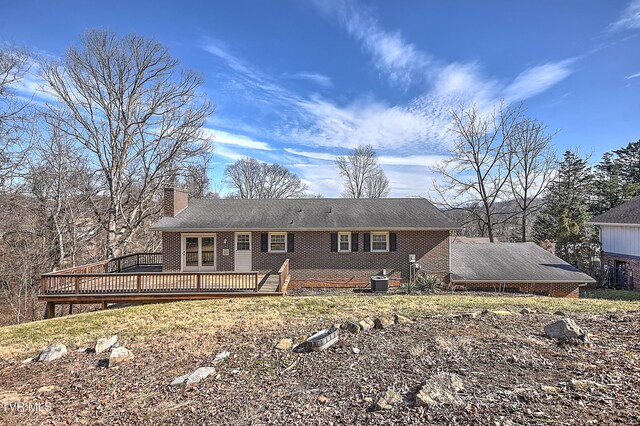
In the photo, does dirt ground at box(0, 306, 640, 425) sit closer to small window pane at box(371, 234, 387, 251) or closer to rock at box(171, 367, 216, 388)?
rock at box(171, 367, 216, 388)

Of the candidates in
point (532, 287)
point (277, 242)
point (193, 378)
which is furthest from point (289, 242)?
point (532, 287)

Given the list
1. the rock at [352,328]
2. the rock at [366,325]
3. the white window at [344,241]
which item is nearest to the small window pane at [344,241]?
the white window at [344,241]

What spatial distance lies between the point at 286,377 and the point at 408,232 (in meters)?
12.0

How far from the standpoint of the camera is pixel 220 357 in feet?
17.6

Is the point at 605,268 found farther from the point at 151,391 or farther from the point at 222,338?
the point at 151,391

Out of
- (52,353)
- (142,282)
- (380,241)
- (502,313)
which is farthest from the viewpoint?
(380,241)

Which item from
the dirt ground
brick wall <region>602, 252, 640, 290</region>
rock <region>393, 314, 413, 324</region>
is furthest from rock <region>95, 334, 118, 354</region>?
brick wall <region>602, 252, 640, 290</region>

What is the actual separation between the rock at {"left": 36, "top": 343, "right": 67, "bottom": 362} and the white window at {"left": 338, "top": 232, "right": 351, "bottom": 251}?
11092mm

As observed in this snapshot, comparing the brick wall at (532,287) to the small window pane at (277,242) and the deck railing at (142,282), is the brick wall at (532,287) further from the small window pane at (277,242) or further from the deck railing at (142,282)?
the deck railing at (142,282)

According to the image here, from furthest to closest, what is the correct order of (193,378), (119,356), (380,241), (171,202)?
(171,202) < (380,241) < (119,356) < (193,378)

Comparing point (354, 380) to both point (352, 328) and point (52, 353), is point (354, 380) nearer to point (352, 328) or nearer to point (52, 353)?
point (352, 328)

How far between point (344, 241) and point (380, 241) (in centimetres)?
180

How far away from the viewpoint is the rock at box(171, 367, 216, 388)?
4.54 metres

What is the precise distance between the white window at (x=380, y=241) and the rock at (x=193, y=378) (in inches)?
453
